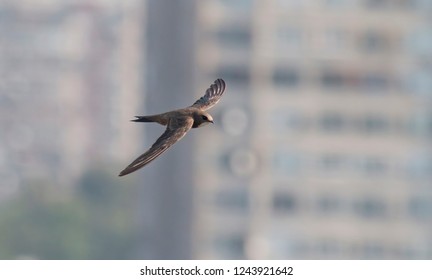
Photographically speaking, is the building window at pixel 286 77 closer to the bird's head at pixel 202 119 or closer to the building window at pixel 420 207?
the building window at pixel 420 207

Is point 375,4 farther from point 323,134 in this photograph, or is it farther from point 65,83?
point 65,83

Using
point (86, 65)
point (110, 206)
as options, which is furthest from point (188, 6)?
point (86, 65)

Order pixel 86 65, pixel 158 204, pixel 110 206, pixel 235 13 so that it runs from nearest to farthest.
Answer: pixel 158 204, pixel 235 13, pixel 110 206, pixel 86 65

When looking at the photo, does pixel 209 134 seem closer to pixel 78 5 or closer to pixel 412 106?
pixel 412 106

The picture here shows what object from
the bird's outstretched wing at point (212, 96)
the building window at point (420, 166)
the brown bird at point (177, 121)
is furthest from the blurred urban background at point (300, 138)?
the brown bird at point (177, 121)

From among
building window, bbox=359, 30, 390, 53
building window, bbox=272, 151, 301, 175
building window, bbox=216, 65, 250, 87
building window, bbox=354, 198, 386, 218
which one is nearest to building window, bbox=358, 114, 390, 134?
building window, bbox=359, 30, 390, 53
